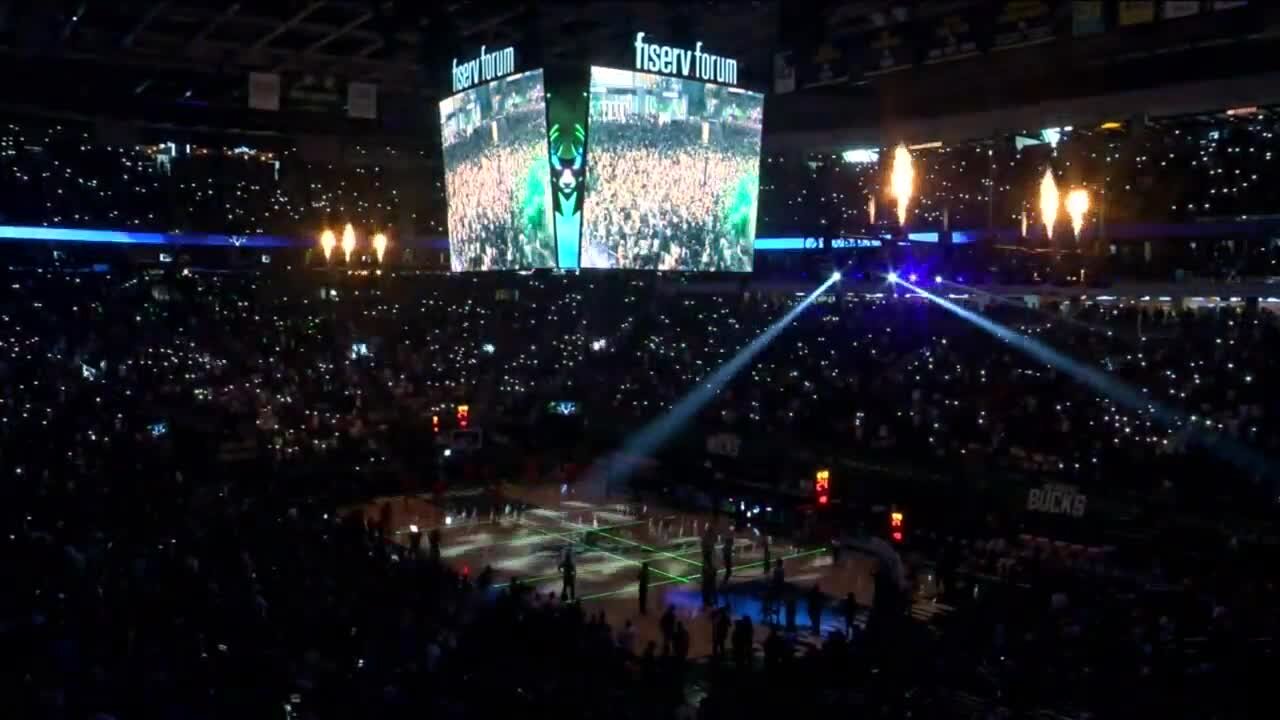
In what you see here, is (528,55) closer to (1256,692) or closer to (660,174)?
(660,174)

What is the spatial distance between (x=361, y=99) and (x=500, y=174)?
2.61 m

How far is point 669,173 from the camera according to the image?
14.1 metres

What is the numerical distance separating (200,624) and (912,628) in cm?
727

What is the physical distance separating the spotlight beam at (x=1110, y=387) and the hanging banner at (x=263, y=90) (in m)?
14.7

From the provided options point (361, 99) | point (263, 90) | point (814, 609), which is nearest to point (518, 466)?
point (361, 99)

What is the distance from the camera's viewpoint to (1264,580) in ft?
46.7

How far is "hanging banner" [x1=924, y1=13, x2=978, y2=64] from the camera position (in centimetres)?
1276

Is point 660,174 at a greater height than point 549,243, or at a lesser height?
greater

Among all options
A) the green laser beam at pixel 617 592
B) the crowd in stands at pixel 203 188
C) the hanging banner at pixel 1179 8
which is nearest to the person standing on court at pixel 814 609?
the green laser beam at pixel 617 592

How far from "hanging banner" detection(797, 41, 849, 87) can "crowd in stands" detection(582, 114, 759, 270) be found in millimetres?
981

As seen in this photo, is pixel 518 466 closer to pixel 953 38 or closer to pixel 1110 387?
pixel 1110 387

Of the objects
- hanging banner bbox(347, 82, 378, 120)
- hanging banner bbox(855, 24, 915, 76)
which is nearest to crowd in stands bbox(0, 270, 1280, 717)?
hanging banner bbox(347, 82, 378, 120)

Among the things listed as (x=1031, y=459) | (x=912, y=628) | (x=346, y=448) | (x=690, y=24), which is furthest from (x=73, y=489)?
(x=1031, y=459)

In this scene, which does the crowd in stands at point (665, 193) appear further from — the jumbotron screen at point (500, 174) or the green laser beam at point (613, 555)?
the green laser beam at point (613, 555)
